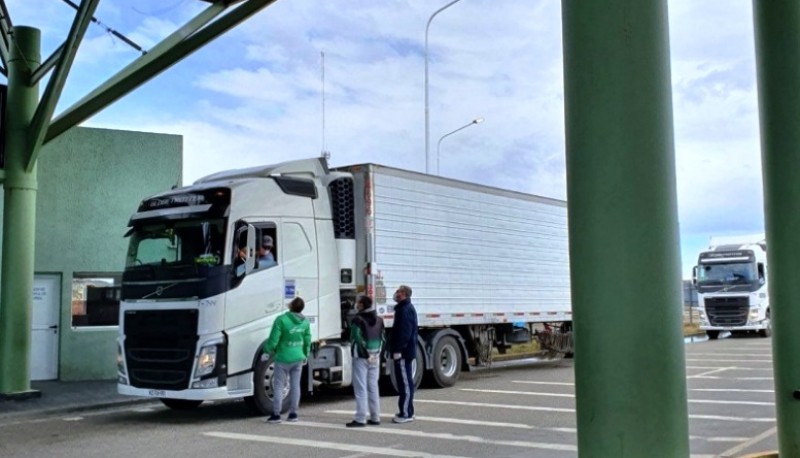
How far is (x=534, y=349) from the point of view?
76.1 feet

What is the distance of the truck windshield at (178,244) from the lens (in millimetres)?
11266

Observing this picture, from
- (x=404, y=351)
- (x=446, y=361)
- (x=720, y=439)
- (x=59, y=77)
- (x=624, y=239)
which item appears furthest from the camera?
(x=446, y=361)

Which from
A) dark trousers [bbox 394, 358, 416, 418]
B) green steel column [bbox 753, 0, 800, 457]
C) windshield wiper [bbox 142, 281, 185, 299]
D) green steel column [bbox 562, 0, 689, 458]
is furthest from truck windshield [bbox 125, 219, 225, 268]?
green steel column [bbox 562, 0, 689, 458]

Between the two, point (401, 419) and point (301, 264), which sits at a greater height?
point (301, 264)

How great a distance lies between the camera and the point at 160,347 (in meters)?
11.3

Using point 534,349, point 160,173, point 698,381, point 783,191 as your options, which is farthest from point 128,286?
point 534,349

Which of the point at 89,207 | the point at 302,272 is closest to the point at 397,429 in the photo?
the point at 302,272

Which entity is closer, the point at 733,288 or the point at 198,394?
the point at 198,394

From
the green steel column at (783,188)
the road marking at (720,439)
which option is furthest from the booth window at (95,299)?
the green steel column at (783,188)

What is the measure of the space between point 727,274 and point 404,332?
2173cm

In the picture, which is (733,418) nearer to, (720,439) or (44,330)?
(720,439)

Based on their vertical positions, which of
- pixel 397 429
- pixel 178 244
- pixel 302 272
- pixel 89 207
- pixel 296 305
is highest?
pixel 89 207

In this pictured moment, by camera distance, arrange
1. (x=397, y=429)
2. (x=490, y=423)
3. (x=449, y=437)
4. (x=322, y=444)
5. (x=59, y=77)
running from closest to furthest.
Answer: (x=322, y=444), (x=449, y=437), (x=397, y=429), (x=490, y=423), (x=59, y=77)

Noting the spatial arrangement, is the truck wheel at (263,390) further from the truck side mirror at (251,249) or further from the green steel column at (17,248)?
the green steel column at (17,248)
